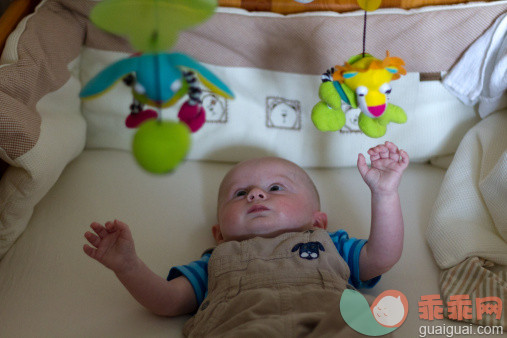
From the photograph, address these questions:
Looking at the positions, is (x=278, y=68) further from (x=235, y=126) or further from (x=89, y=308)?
(x=89, y=308)

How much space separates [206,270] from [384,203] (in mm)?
322

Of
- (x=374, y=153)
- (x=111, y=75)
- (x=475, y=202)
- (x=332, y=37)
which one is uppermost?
(x=332, y=37)

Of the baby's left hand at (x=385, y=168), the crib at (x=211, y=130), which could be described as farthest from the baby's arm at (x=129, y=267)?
the baby's left hand at (x=385, y=168)

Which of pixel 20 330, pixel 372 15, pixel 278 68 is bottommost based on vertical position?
pixel 20 330

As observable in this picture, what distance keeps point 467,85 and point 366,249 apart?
50 cm

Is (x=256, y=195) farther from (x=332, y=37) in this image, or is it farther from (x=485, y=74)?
(x=485, y=74)

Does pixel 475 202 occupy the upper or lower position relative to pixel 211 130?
lower

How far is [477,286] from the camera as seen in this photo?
0.90 metres

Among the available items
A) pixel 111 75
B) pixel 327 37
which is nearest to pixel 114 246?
pixel 111 75

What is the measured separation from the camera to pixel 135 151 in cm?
50

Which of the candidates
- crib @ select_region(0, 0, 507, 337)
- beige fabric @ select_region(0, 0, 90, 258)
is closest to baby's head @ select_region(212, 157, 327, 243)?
crib @ select_region(0, 0, 507, 337)

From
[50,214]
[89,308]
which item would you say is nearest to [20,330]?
[89,308]

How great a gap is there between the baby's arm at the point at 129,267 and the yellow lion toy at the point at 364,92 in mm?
342

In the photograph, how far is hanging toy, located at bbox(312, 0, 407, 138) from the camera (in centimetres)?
71
